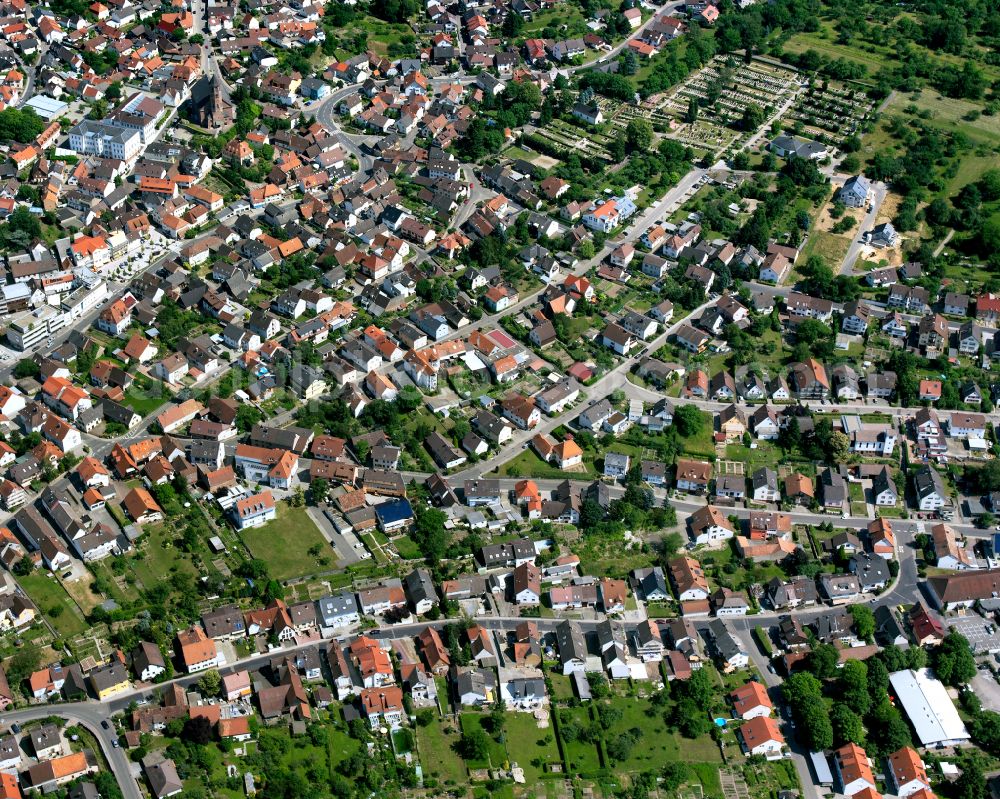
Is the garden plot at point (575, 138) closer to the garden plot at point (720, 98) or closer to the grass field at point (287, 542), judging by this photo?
the garden plot at point (720, 98)

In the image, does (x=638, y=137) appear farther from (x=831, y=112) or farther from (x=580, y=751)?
(x=580, y=751)

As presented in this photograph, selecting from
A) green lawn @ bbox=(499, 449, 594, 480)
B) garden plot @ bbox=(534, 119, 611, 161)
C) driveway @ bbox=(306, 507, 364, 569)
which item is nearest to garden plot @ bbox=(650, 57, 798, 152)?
garden plot @ bbox=(534, 119, 611, 161)

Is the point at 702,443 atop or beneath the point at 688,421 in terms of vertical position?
beneath

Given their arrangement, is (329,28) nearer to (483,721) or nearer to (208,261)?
(208,261)

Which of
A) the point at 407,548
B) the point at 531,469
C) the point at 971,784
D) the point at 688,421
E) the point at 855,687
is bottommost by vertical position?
the point at 407,548

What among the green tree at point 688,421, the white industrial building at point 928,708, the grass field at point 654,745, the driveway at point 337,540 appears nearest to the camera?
the grass field at point 654,745

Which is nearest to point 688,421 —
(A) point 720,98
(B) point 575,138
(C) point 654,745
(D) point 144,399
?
(C) point 654,745

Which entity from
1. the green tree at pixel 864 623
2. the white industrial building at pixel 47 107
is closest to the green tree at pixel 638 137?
the white industrial building at pixel 47 107
